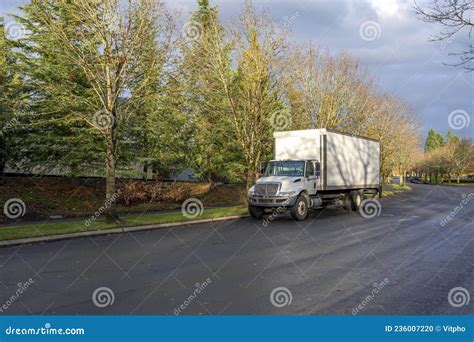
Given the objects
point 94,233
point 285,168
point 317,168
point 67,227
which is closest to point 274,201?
point 285,168

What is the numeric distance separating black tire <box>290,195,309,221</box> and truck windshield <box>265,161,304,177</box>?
1.21 m

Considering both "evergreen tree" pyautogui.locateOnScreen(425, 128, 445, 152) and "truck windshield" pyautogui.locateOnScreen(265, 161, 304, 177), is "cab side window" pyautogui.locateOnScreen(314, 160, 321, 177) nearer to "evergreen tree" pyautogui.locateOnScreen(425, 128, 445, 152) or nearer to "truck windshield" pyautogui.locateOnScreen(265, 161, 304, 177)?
"truck windshield" pyautogui.locateOnScreen(265, 161, 304, 177)

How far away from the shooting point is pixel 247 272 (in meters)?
8.15

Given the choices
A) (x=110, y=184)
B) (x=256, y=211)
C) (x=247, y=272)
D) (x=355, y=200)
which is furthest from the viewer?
(x=355, y=200)

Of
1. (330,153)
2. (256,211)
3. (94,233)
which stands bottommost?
(256,211)

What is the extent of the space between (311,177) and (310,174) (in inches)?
5.7

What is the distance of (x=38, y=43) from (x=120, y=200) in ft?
30.8

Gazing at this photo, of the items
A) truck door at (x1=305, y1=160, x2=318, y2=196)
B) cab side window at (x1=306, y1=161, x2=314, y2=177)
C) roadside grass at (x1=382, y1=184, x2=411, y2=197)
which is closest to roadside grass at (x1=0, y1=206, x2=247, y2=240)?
truck door at (x1=305, y1=160, x2=318, y2=196)

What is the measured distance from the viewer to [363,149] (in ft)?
79.1

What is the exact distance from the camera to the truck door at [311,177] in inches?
746

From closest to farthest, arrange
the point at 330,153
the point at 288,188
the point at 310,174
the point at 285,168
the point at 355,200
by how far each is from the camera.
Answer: the point at 288,188 < the point at 310,174 < the point at 285,168 < the point at 330,153 < the point at 355,200

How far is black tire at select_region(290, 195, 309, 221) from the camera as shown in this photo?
1771cm

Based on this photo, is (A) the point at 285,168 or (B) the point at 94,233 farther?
(A) the point at 285,168

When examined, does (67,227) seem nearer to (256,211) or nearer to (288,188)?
(256,211)
